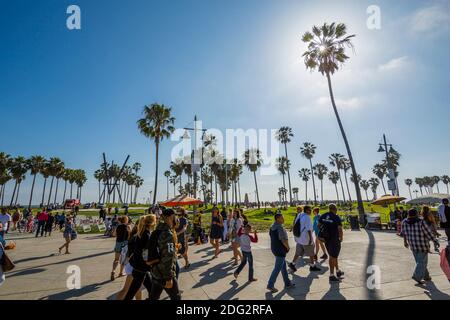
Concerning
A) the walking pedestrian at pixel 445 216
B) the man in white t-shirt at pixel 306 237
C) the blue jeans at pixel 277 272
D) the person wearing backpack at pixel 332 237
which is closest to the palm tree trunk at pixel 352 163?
the walking pedestrian at pixel 445 216

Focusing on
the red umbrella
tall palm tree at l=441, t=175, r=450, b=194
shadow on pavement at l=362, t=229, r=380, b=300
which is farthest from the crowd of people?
tall palm tree at l=441, t=175, r=450, b=194

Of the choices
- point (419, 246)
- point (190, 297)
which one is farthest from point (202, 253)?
point (419, 246)

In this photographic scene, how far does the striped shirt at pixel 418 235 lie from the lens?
6.30m

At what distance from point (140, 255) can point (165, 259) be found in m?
0.81

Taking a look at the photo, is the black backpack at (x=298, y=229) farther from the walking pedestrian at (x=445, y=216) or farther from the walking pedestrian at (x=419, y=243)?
the walking pedestrian at (x=445, y=216)

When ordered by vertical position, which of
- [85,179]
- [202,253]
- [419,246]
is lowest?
[202,253]

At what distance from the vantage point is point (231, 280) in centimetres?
708

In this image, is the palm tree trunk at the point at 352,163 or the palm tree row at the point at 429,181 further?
the palm tree row at the point at 429,181

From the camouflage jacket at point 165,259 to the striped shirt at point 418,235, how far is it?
20.8ft

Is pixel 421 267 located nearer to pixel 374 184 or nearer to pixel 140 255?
pixel 140 255

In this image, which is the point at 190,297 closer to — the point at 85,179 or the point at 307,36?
the point at 307,36

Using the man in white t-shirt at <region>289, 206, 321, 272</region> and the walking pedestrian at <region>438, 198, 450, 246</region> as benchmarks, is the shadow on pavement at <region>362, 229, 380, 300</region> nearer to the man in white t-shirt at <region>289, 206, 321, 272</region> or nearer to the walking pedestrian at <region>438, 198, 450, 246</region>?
the man in white t-shirt at <region>289, 206, 321, 272</region>
